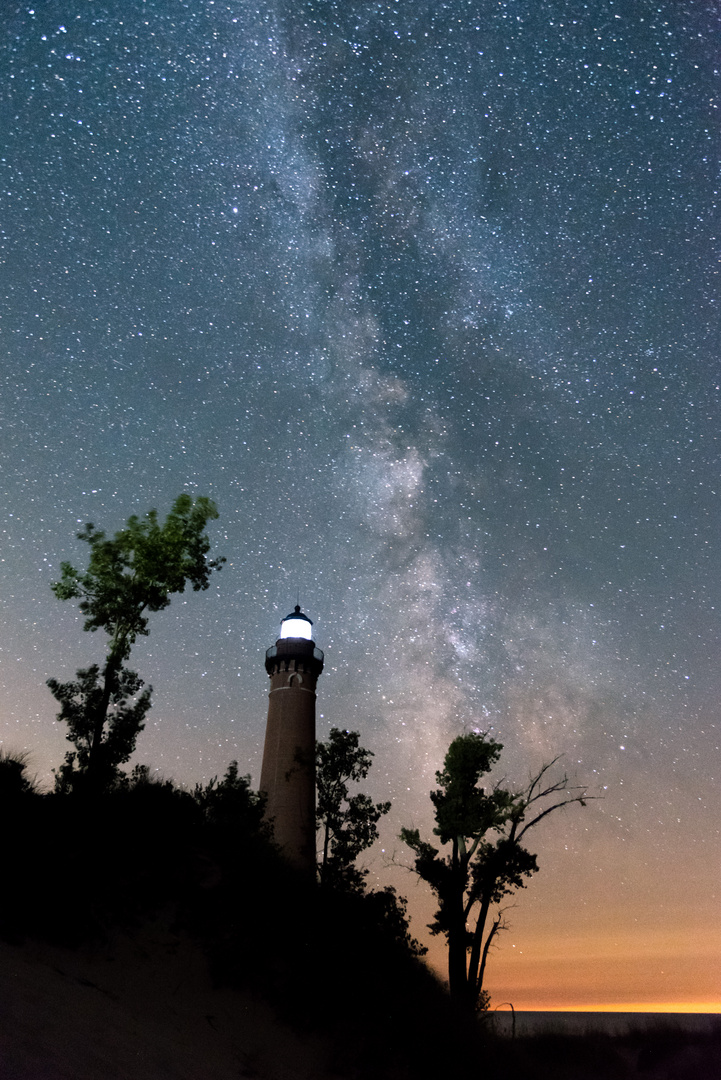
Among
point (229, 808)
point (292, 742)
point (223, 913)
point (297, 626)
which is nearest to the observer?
point (223, 913)

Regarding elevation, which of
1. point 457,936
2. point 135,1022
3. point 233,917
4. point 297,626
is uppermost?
point 297,626

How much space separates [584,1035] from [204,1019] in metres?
21.8

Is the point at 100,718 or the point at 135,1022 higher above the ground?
the point at 100,718

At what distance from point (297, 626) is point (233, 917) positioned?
24818mm

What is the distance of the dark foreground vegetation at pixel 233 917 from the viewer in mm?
11344

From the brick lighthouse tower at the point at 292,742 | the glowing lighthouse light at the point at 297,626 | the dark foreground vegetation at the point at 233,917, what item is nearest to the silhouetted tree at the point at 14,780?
the dark foreground vegetation at the point at 233,917

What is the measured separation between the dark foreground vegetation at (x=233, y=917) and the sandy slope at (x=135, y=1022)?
31 cm

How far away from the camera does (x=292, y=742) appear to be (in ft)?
109

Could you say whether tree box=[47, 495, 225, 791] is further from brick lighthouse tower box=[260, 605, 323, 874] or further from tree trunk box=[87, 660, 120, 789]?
brick lighthouse tower box=[260, 605, 323, 874]

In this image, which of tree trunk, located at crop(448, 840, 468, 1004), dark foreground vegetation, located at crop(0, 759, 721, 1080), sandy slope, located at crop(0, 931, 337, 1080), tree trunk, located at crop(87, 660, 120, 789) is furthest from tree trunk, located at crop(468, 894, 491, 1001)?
tree trunk, located at crop(87, 660, 120, 789)

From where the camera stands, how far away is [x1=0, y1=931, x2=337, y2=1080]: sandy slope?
769cm

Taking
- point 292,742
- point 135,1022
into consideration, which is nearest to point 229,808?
point 135,1022

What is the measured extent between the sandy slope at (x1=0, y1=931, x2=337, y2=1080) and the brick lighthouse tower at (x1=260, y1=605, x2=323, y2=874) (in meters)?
15.5

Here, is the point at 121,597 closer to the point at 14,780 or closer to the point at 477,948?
the point at 14,780
